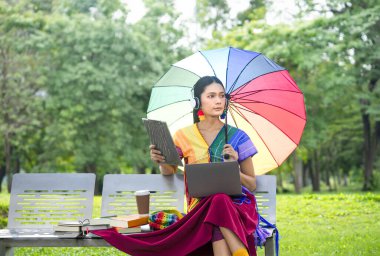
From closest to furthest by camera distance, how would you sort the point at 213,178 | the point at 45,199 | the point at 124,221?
the point at 213,178 → the point at 124,221 → the point at 45,199

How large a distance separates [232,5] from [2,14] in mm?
9073

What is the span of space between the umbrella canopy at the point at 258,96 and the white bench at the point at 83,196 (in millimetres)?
257

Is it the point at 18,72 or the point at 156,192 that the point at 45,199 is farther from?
the point at 18,72

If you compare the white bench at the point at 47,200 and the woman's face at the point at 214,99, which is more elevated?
the woman's face at the point at 214,99

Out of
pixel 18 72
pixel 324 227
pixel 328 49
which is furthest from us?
pixel 18 72

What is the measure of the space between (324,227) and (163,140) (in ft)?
16.8

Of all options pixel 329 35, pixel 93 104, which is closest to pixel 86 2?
pixel 93 104

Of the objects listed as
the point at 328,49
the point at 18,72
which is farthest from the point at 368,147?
the point at 18,72

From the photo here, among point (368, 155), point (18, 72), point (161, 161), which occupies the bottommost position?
point (161, 161)

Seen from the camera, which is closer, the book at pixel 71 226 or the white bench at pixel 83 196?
the book at pixel 71 226

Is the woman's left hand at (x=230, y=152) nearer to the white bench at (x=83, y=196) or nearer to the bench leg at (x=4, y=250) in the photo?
the white bench at (x=83, y=196)

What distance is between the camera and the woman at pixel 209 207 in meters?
3.76

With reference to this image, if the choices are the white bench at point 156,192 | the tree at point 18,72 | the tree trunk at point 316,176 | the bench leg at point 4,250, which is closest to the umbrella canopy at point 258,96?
the white bench at point 156,192

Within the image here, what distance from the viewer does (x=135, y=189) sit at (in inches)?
189
